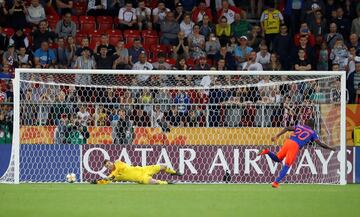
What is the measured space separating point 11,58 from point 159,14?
451 cm

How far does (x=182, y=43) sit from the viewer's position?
910 inches

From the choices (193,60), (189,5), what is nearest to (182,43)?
(193,60)

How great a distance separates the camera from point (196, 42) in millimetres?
23266

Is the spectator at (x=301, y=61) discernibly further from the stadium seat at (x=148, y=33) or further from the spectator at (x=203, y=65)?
the stadium seat at (x=148, y=33)

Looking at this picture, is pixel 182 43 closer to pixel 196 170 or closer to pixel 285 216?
pixel 196 170

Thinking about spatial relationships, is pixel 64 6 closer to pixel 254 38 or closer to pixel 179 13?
pixel 179 13

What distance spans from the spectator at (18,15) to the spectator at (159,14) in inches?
135

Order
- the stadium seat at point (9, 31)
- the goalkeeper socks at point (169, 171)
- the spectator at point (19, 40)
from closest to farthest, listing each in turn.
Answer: the goalkeeper socks at point (169, 171) < the spectator at point (19, 40) < the stadium seat at point (9, 31)

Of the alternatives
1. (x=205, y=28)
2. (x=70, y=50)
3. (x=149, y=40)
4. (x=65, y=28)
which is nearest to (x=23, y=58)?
(x=70, y=50)

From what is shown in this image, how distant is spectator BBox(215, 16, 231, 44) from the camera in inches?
947

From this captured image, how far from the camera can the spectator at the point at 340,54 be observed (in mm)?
23047

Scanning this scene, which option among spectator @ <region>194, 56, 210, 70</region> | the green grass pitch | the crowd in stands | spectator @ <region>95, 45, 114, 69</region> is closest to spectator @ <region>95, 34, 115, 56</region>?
the crowd in stands

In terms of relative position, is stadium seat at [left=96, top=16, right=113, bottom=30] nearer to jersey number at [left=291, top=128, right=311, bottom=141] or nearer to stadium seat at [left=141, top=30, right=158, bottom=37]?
stadium seat at [left=141, top=30, right=158, bottom=37]

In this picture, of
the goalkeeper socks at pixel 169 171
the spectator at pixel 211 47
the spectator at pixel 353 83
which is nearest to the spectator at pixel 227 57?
the spectator at pixel 211 47
